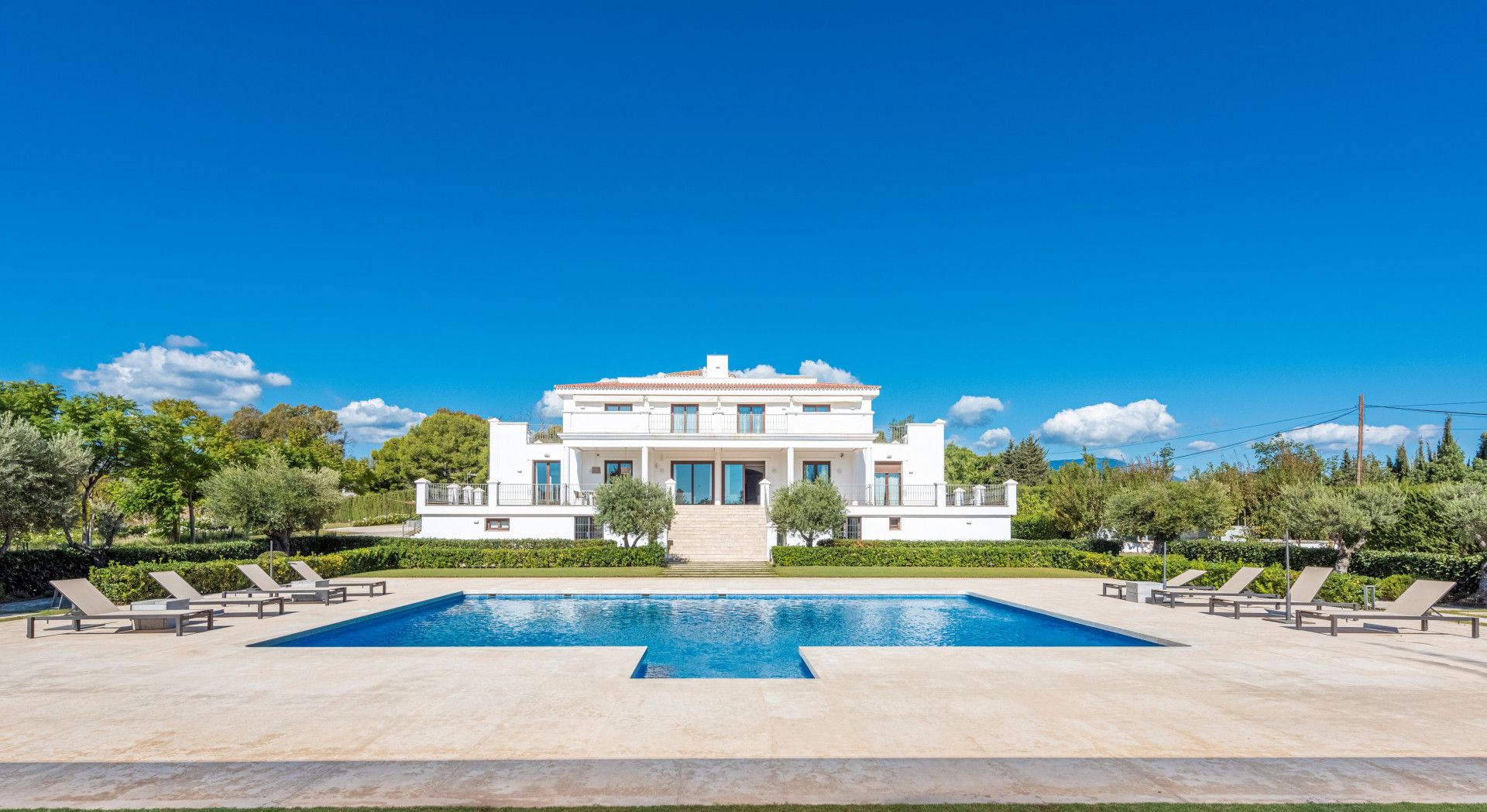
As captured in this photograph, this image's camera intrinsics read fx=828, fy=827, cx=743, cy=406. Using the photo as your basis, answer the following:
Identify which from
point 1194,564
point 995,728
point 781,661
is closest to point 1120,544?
point 1194,564

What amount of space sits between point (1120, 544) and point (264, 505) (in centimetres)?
2735

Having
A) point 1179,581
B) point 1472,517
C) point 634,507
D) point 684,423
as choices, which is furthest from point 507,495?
point 1472,517

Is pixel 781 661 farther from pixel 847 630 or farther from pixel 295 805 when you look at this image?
pixel 295 805

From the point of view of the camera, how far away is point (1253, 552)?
22.6 meters

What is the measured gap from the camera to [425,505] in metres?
29.2

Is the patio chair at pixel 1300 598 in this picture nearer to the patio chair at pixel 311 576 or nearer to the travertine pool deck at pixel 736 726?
the travertine pool deck at pixel 736 726

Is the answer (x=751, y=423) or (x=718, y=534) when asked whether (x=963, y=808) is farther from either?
(x=751, y=423)

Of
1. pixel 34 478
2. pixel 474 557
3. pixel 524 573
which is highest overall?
pixel 34 478

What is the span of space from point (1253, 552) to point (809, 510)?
1247 cm

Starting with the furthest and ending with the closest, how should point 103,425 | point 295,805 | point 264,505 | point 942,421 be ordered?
point 942,421
point 264,505
point 103,425
point 295,805

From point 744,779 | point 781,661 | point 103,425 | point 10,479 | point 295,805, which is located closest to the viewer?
point 295,805

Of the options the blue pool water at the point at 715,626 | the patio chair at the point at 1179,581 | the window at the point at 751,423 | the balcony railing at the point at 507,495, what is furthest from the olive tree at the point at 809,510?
the patio chair at the point at 1179,581

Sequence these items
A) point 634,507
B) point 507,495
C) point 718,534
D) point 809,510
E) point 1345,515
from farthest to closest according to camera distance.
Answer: point 507,495 < point 718,534 < point 809,510 < point 634,507 < point 1345,515

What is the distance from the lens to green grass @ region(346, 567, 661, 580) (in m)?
23.3
